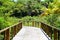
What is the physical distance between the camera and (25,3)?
47031 mm

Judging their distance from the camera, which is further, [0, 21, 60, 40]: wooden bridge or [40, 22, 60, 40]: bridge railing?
[0, 21, 60, 40]: wooden bridge

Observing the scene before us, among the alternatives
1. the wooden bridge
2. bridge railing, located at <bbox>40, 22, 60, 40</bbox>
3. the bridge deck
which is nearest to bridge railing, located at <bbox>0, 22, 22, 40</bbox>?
the wooden bridge

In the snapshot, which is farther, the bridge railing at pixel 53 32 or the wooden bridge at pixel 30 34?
the wooden bridge at pixel 30 34

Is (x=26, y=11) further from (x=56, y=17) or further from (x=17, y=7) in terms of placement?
(x=56, y=17)

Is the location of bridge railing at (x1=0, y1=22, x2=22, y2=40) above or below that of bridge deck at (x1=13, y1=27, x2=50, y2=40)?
above

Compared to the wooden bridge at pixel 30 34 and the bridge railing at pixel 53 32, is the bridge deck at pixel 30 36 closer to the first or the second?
the wooden bridge at pixel 30 34

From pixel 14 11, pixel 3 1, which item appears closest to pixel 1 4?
pixel 3 1

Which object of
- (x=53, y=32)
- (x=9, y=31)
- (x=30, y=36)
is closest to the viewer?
(x=9, y=31)

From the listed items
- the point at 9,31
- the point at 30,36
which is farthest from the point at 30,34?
the point at 9,31

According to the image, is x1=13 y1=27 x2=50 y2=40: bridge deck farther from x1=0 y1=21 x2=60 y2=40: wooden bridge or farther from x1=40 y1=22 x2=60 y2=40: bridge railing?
x1=40 y1=22 x2=60 y2=40: bridge railing

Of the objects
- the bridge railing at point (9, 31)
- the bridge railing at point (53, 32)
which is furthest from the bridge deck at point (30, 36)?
the bridge railing at point (53, 32)

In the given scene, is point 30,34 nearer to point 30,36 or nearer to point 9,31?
point 30,36

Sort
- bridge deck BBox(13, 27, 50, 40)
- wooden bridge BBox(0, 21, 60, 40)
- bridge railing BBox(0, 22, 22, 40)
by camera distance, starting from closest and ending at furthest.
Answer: bridge railing BBox(0, 22, 22, 40) < wooden bridge BBox(0, 21, 60, 40) < bridge deck BBox(13, 27, 50, 40)

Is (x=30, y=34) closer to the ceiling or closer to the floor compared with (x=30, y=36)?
closer to the floor
